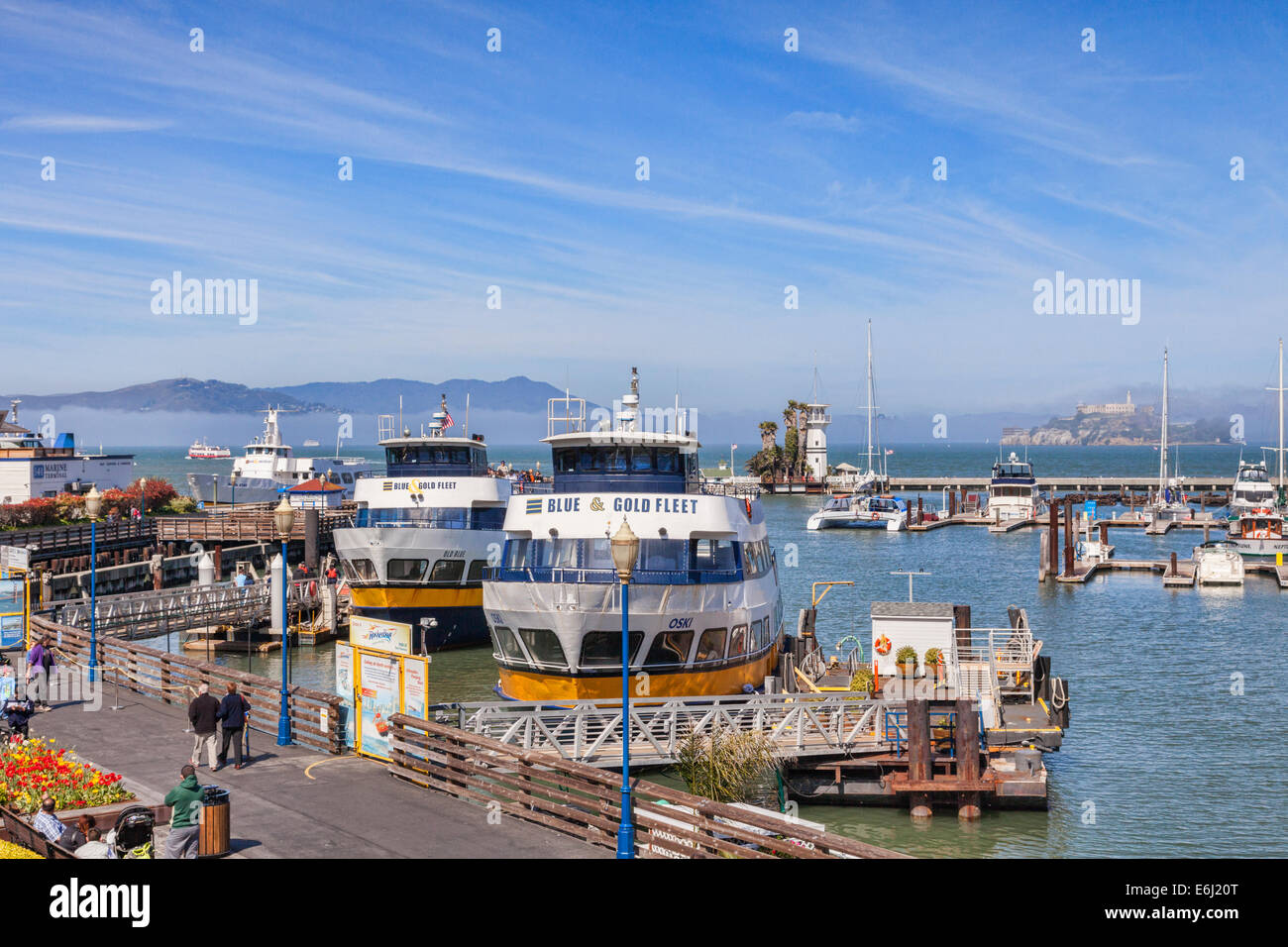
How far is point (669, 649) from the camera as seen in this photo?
1032 inches

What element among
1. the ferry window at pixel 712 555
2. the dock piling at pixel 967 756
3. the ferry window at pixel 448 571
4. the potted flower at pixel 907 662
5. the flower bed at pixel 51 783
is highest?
the ferry window at pixel 712 555

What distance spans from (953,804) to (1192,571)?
48.3 metres

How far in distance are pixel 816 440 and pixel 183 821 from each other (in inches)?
6133

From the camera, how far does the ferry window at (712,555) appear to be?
27156 mm

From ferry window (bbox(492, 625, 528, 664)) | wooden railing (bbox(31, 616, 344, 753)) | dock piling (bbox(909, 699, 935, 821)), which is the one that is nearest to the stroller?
wooden railing (bbox(31, 616, 344, 753))

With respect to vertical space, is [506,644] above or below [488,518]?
below

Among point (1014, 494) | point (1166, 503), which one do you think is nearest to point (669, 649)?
point (1014, 494)

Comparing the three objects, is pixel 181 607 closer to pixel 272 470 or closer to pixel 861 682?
pixel 861 682

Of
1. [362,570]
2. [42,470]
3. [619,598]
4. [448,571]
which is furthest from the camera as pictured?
[42,470]

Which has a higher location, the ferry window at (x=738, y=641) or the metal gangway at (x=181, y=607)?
the ferry window at (x=738, y=641)

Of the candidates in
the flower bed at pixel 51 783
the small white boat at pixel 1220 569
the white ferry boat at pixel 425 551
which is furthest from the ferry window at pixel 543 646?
the small white boat at pixel 1220 569

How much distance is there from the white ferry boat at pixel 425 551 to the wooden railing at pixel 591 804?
2213 cm

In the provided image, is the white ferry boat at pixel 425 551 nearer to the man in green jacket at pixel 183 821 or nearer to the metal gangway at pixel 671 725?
the metal gangway at pixel 671 725
